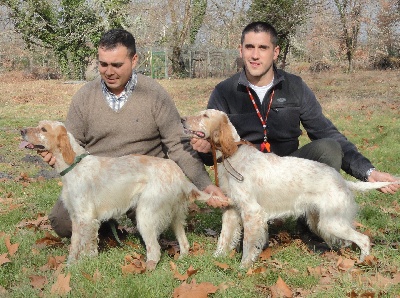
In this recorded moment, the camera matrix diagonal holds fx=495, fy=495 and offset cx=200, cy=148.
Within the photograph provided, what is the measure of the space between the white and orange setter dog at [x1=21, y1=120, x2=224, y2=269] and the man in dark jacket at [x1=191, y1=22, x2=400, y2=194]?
0.56 meters

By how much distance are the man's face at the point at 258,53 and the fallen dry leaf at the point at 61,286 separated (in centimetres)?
239

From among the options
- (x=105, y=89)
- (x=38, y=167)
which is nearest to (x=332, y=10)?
(x=38, y=167)

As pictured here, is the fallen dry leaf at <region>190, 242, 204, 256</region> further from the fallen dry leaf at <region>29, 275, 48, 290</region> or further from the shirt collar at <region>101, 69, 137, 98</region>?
the shirt collar at <region>101, 69, 137, 98</region>

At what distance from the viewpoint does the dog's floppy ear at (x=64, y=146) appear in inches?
160

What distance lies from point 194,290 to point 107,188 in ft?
4.16

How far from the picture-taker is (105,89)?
4566 millimetres

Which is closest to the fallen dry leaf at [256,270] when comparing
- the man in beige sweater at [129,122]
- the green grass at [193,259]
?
the green grass at [193,259]

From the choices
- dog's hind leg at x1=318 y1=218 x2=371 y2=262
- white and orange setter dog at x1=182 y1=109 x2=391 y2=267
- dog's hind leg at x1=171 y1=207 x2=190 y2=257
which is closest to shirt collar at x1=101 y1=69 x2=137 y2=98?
white and orange setter dog at x1=182 y1=109 x2=391 y2=267

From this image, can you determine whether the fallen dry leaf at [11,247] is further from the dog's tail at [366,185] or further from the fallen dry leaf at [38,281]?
the dog's tail at [366,185]

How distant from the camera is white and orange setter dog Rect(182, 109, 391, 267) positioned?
13.3ft

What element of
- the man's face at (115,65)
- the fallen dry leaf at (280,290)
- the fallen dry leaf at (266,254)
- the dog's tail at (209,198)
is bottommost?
the fallen dry leaf at (266,254)

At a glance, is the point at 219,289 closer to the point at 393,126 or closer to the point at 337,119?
the point at 393,126

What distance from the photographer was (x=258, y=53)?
4.45 meters

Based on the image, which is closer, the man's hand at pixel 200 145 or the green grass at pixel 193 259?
the green grass at pixel 193 259
